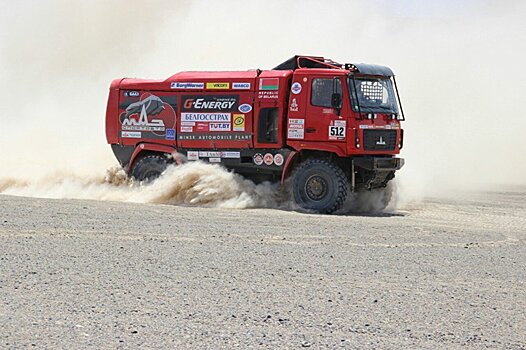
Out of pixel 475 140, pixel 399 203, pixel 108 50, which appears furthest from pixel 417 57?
pixel 399 203

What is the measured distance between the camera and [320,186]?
16.7m

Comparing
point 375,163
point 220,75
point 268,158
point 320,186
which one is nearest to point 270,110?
point 268,158

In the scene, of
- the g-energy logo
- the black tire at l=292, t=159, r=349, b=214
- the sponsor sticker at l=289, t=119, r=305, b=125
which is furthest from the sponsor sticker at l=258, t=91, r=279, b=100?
the black tire at l=292, t=159, r=349, b=214

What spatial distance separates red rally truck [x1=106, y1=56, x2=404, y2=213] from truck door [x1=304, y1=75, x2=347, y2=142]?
18 mm

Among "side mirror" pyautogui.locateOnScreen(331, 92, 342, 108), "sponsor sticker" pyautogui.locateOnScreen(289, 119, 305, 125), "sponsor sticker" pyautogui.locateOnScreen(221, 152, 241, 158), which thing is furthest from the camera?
"sponsor sticker" pyautogui.locateOnScreen(221, 152, 241, 158)

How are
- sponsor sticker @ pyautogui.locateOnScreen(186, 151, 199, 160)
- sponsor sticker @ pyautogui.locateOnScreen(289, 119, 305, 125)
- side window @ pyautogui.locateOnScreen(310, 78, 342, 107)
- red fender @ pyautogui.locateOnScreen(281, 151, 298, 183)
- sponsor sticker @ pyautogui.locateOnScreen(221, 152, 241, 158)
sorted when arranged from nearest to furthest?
side window @ pyautogui.locateOnScreen(310, 78, 342, 107), sponsor sticker @ pyautogui.locateOnScreen(289, 119, 305, 125), red fender @ pyautogui.locateOnScreen(281, 151, 298, 183), sponsor sticker @ pyautogui.locateOnScreen(221, 152, 241, 158), sponsor sticker @ pyautogui.locateOnScreen(186, 151, 199, 160)

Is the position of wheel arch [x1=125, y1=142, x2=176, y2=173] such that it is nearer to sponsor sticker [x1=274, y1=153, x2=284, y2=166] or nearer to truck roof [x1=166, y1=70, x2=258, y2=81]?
truck roof [x1=166, y1=70, x2=258, y2=81]

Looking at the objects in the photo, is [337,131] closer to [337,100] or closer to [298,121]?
[337,100]

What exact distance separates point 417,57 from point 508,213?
17.5 meters

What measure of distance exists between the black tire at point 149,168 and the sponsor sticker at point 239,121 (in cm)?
170

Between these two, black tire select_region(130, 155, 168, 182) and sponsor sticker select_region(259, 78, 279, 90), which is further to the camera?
black tire select_region(130, 155, 168, 182)

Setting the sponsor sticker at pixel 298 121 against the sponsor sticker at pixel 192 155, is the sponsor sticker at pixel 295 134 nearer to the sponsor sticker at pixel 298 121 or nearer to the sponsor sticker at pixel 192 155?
the sponsor sticker at pixel 298 121

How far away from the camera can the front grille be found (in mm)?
16453

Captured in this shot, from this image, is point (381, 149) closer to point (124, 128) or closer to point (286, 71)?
point (286, 71)
